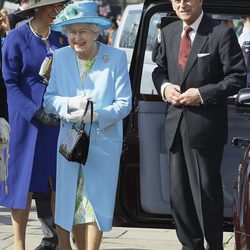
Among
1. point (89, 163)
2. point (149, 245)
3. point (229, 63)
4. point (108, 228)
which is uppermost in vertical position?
point (229, 63)

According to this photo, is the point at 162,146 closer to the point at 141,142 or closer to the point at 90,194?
the point at 141,142

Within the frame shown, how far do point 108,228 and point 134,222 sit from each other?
597 mm

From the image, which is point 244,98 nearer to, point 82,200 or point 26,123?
point 82,200

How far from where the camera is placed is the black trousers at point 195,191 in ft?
21.1

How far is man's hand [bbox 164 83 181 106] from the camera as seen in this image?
6.34 meters

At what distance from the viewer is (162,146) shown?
6.78 meters

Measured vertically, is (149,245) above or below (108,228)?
below

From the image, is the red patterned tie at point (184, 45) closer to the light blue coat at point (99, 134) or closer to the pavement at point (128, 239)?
the light blue coat at point (99, 134)

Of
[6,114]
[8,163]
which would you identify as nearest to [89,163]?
[6,114]

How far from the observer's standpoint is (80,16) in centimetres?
629

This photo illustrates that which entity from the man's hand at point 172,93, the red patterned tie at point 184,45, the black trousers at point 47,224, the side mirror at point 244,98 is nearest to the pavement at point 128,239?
the black trousers at point 47,224

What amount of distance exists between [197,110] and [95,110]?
65 cm

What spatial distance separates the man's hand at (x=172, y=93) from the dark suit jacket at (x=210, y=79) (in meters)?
0.06

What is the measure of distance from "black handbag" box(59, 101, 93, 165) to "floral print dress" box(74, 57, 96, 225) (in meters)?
0.20
